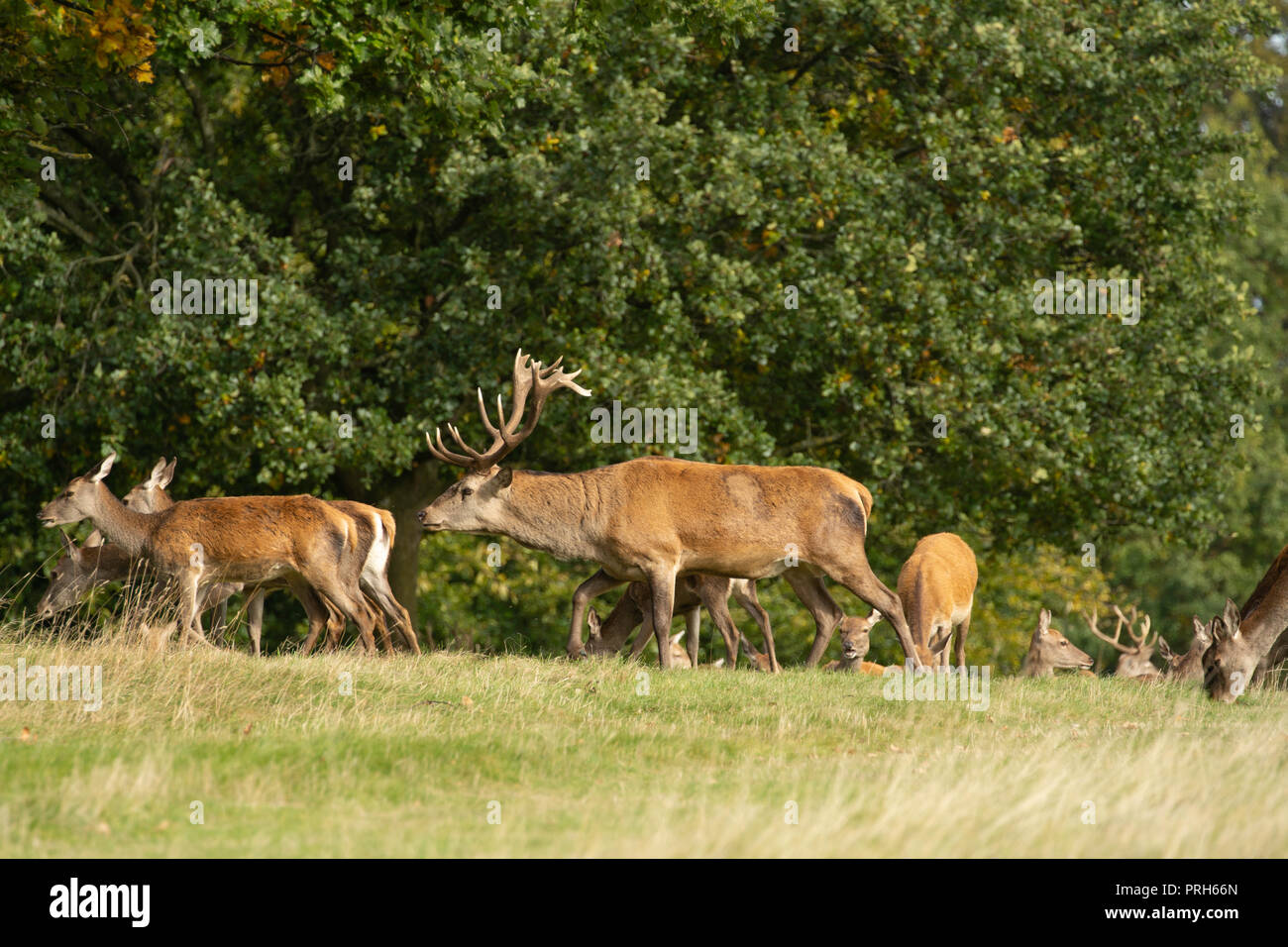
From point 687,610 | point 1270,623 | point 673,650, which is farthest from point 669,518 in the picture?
point 1270,623

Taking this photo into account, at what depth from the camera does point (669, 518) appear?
11.8 meters

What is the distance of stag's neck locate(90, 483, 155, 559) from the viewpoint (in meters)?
12.4

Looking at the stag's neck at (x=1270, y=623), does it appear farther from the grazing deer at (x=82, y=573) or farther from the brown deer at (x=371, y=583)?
the grazing deer at (x=82, y=573)

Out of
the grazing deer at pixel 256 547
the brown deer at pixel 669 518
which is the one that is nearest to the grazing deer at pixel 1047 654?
the brown deer at pixel 669 518

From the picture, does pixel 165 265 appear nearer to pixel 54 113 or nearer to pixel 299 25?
pixel 54 113

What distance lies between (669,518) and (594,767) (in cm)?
439

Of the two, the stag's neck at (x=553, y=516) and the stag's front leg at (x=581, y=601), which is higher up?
the stag's neck at (x=553, y=516)

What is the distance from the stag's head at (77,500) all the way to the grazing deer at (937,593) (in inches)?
256

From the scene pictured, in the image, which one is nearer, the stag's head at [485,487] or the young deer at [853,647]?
the stag's head at [485,487]

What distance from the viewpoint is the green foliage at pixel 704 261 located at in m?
14.6

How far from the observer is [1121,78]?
16.6 metres

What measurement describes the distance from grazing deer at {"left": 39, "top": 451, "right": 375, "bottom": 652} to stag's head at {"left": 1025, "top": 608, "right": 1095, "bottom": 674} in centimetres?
668

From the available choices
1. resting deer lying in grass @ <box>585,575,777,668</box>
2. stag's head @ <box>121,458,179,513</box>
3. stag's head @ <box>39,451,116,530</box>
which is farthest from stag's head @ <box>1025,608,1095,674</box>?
stag's head @ <box>39,451,116,530</box>

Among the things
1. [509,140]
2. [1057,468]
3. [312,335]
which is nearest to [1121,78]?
[1057,468]
